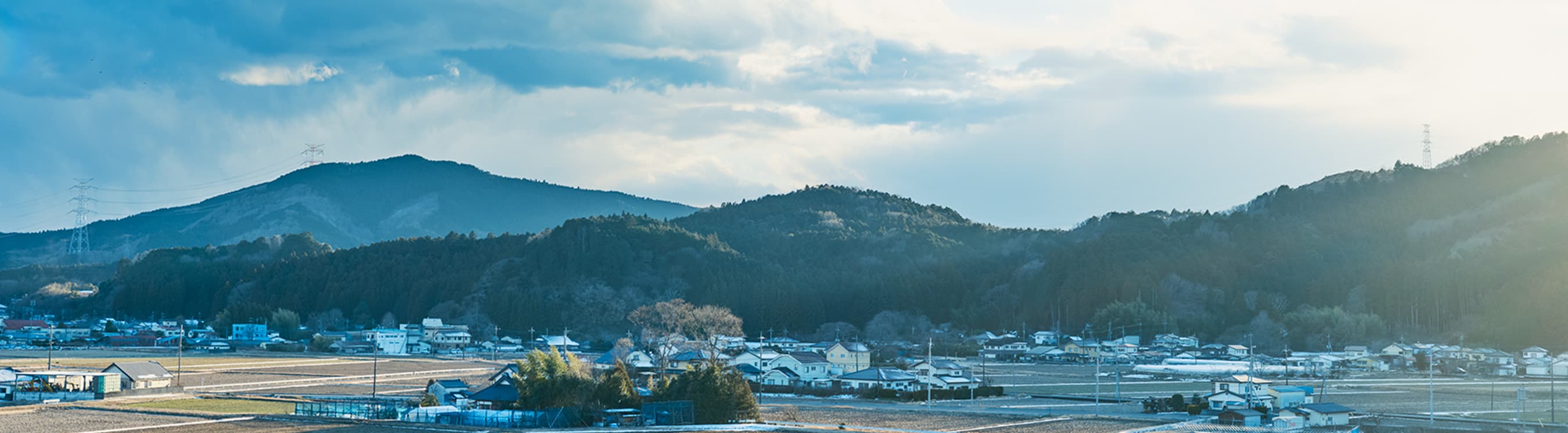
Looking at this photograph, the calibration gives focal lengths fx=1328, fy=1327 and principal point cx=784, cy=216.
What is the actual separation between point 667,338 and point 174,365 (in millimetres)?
20074

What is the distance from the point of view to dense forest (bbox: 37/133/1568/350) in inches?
2901

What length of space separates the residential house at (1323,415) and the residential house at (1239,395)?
1.90 meters

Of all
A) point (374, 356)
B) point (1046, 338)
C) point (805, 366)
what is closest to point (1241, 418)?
point (805, 366)

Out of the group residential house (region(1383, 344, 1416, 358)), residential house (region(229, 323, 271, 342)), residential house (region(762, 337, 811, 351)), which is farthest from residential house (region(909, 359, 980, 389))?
residential house (region(229, 323, 271, 342))

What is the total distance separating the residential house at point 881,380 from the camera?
4109 cm

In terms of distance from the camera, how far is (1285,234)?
95.6 metres

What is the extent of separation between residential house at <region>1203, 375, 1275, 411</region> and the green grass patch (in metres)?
23.1

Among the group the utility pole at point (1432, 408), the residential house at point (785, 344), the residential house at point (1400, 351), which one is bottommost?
the utility pole at point (1432, 408)

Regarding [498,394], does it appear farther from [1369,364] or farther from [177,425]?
[1369,364]

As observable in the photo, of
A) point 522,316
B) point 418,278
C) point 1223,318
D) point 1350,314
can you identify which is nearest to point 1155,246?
point 1223,318

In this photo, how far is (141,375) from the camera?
117ft

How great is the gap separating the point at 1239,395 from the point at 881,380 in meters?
11.0

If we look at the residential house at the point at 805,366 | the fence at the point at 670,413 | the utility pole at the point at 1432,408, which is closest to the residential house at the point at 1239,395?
the utility pole at the point at 1432,408

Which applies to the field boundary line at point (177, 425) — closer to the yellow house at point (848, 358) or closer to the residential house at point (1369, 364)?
the yellow house at point (848, 358)
